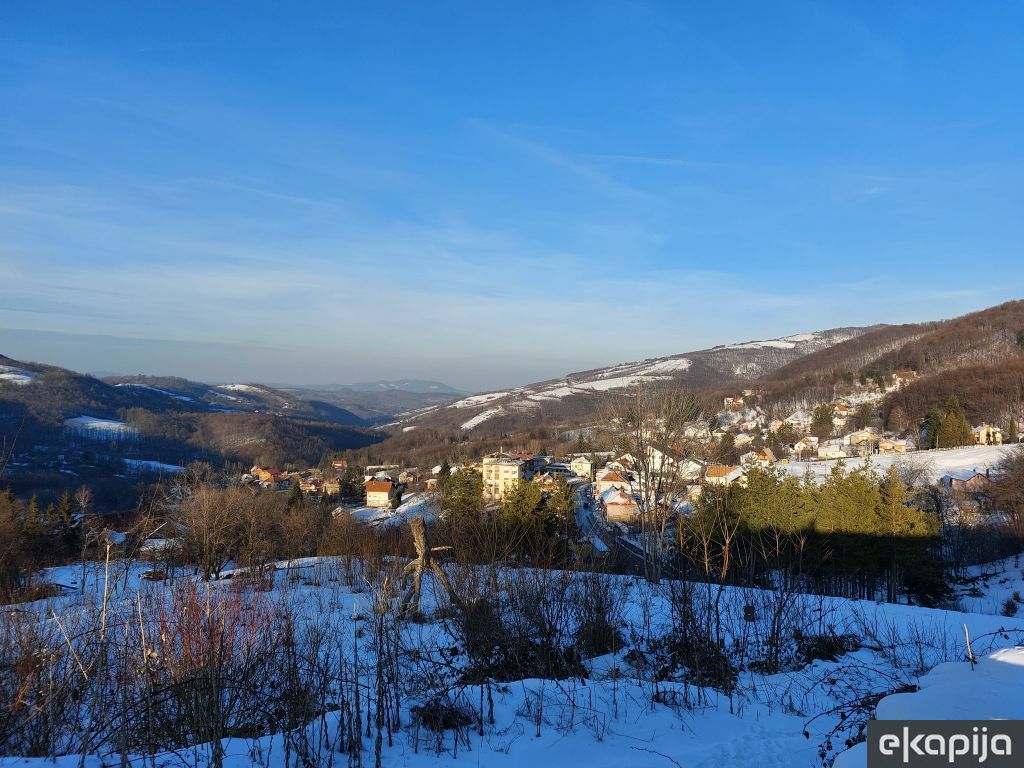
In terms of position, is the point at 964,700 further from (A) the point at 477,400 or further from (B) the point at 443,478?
(A) the point at 477,400

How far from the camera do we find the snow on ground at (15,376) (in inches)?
4683

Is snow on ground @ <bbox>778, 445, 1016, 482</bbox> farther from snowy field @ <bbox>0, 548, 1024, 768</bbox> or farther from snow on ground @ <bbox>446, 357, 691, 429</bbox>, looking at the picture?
snow on ground @ <bbox>446, 357, 691, 429</bbox>

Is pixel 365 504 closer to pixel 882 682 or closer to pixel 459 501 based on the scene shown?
pixel 459 501

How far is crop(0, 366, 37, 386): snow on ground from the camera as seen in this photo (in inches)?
4683

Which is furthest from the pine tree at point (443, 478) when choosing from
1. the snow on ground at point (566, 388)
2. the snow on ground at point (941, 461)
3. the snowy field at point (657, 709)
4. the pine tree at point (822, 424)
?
the snow on ground at point (566, 388)

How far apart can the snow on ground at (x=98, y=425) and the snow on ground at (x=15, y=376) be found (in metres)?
23.0

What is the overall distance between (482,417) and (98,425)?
7893cm

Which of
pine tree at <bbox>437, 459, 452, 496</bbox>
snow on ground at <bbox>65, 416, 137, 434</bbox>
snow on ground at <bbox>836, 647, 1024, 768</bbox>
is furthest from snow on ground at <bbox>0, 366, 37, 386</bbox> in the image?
snow on ground at <bbox>836, 647, 1024, 768</bbox>

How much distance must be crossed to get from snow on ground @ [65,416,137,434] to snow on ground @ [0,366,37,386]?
905 inches

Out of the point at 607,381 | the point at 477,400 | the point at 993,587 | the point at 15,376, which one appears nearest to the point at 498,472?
the point at 993,587

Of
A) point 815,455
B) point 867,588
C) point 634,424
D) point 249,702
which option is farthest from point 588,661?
point 815,455

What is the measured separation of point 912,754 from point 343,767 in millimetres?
2944

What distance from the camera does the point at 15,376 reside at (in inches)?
4870

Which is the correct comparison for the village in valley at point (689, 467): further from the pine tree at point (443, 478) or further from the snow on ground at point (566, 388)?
the snow on ground at point (566, 388)
